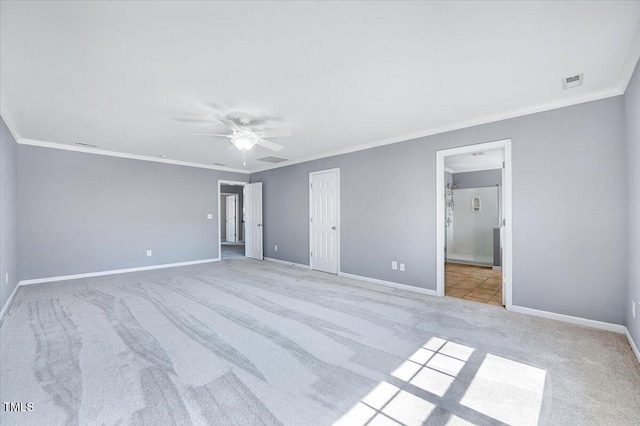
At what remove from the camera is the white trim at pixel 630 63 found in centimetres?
201

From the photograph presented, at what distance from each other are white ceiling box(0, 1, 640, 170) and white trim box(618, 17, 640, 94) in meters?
0.02

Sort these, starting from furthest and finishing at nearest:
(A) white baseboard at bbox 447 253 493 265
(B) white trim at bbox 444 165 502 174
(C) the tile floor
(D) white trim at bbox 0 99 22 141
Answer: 1. (B) white trim at bbox 444 165 502 174
2. (A) white baseboard at bbox 447 253 493 265
3. (C) the tile floor
4. (D) white trim at bbox 0 99 22 141

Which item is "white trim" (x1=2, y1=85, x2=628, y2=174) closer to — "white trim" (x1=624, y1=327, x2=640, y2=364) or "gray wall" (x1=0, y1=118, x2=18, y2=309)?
"gray wall" (x1=0, y1=118, x2=18, y2=309)

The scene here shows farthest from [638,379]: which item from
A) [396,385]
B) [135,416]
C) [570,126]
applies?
[135,416]

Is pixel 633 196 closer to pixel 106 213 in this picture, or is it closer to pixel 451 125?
pixel 451 125

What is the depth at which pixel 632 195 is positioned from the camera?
2.50 metres

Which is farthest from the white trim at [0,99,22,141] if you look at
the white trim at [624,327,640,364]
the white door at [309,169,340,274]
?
the white trim at [624,327,640,364]

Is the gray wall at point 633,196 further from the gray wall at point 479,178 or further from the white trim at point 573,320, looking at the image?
the gray wall at point 479,178

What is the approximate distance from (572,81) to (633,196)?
119 centimetres

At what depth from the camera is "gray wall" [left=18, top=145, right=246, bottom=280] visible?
476 cm

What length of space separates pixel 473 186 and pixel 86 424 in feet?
27.1

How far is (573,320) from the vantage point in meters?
3.01

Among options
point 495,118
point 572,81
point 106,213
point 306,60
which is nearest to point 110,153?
point 106,213

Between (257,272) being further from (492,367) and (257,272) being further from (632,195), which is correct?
(632,195)
